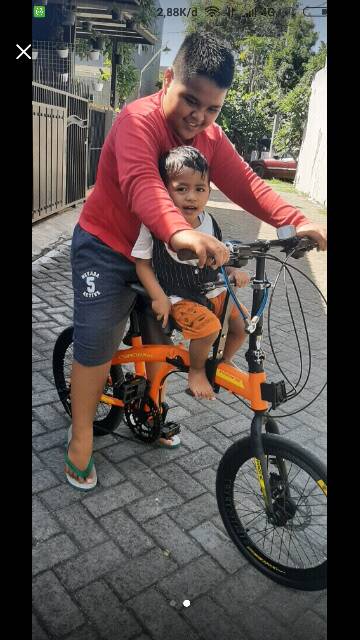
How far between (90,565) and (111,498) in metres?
0.42

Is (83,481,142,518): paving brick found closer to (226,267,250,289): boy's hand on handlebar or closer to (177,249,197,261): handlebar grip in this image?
(226,267,250,289): boy's hand on handlebar

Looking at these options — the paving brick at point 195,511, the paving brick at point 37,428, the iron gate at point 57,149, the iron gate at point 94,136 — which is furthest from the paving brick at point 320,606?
the iron gate at point 94,136

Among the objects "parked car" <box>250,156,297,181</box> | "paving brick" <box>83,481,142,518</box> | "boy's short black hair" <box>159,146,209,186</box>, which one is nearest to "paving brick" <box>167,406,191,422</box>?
"paving brick" <box>83,481,142,518</box>

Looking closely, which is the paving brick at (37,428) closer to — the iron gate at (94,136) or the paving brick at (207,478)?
the paving brick at (207,478)

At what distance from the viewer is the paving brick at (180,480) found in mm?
2514

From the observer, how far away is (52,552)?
6.73ft

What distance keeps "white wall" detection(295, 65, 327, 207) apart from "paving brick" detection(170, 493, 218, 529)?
1.55 m

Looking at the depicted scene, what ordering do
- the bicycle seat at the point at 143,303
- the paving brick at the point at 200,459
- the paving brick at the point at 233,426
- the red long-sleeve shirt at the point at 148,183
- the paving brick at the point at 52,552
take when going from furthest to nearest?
the paving brick at the point at 233,426 < the paving brick at the point at 200,459 < the bicycle seat at the point at 143,303 < the paving brick at the point at 52,552 < the red long-sleeve shirt at the point at 148,183

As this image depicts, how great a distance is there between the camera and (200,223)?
198cm

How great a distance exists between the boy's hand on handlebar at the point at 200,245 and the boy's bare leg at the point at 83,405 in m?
0.93
